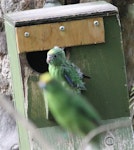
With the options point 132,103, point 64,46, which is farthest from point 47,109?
point 132,103

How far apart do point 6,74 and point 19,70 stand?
2.10 metres

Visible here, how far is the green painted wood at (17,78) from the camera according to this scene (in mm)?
3428

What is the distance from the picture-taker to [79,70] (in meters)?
3.24

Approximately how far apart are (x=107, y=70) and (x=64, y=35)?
0.36 metres

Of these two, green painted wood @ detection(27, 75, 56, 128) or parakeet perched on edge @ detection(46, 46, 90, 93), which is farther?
green painted wood @ detection(27, 75, 56, 128)

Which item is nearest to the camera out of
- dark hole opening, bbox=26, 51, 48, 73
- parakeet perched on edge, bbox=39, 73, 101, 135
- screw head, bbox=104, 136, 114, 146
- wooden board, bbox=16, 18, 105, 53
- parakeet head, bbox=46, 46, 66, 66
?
parakeet perched on edge, bbox=39, 73, 101, 135

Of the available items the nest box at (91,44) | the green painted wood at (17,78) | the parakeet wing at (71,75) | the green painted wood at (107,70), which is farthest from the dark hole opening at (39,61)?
the parakeet wing at (71,75)

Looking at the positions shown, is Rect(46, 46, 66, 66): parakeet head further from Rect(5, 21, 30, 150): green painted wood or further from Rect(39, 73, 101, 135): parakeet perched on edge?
Rect(39, 73, 101, 135): parakeet perched on edge

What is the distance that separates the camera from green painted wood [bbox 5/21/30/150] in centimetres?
343

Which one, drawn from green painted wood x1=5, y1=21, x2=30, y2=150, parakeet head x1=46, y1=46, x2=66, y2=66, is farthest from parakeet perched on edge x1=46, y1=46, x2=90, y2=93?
green painted wood x1=5, y1=21, x2=30, y2=150

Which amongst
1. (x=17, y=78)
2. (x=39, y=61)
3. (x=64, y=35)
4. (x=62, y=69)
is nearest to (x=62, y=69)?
(x=62, y=69)

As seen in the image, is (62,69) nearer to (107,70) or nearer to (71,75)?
(71,75)

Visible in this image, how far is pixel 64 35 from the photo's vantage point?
3.30 m

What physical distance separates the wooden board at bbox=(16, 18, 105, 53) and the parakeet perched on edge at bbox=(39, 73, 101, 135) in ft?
7.37
